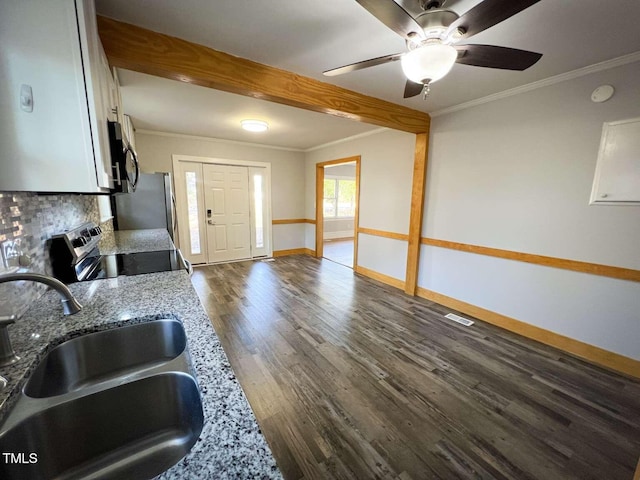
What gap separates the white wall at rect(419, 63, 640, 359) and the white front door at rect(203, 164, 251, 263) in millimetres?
3577

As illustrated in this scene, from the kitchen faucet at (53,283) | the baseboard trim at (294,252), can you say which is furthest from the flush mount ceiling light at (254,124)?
the kitchen faucet at (53,283)

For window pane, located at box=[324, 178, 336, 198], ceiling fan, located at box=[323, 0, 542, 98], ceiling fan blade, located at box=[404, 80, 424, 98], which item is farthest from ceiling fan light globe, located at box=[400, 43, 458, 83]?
window pane, located at box=[324, 178, 336, 198]

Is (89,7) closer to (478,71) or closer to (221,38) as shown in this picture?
(221,38)

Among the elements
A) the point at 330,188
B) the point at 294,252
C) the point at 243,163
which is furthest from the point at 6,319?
the point at 330,188

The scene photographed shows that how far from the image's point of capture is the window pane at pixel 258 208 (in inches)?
211

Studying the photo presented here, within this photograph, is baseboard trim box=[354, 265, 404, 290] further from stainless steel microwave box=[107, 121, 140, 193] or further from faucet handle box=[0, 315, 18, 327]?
faucet handle box=[0, 315, 18, 327]

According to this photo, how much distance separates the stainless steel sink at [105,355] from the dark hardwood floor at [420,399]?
2.89 feet

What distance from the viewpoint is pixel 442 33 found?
1.27m

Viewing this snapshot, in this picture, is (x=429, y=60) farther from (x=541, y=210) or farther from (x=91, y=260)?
(x=91, y=260)

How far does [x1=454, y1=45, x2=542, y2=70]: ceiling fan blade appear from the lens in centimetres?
134

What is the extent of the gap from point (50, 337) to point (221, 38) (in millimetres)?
1874

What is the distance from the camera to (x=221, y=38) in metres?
1.71

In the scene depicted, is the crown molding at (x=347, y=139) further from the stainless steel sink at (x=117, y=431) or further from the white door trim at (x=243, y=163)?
the stainless steel sink at (x=117, y=431)

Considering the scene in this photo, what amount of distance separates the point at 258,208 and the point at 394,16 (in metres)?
4.65
